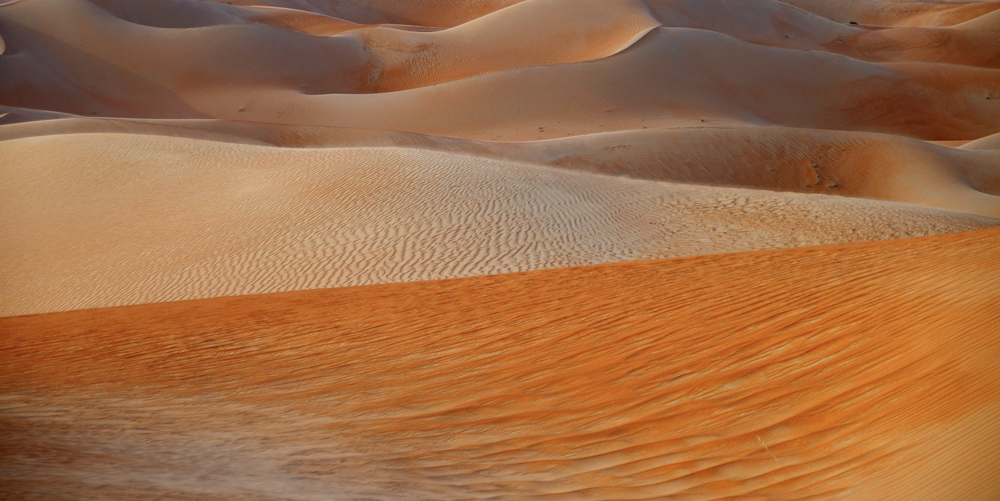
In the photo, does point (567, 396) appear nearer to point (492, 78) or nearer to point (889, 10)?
point (492, 78)

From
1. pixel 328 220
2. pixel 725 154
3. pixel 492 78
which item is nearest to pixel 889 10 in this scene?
pixel 492 78

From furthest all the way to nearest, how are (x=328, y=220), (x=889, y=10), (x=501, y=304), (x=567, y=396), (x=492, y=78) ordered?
(x=889, y=10) → (x=492, y=78) → (x=328, y=220) → (x=501, y=304) → (x=567, y=396)

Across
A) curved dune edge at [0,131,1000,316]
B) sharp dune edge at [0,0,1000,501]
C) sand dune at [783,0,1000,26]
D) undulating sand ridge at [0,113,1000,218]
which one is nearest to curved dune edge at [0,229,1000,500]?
sharp dune edge at [0,0,1000,501]

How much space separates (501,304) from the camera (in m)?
5.49

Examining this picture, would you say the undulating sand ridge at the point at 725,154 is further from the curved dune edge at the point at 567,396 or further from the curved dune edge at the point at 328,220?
the curved dune edge at the point at 567,396

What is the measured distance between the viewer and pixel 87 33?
30.9 meters

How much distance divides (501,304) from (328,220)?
606 centimetres

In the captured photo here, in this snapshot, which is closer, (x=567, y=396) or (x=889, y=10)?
(x=567, y=396)

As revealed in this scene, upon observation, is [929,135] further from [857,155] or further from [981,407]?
[981,407]

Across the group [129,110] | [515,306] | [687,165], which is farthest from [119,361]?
[129,110]

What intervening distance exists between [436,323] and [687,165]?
14.5m

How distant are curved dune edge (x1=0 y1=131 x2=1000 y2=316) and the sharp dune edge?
68 millimetres

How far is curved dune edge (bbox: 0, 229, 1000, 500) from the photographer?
2861 mm

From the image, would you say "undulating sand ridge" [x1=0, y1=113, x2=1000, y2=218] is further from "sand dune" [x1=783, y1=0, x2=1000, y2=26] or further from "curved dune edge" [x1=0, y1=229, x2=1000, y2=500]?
"sand dune" [x1=783, y1=0, x2=1000, y2=26]
